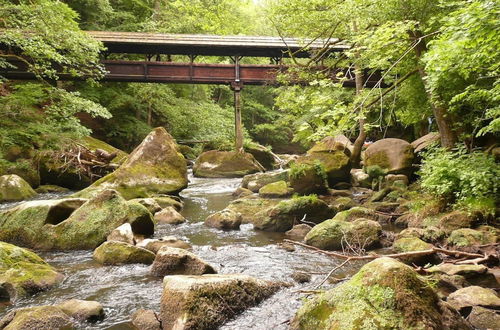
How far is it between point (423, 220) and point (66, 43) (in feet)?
32.3

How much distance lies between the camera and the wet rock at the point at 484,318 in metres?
3.31

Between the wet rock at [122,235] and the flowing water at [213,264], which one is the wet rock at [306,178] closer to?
the flowing water at [213,264]

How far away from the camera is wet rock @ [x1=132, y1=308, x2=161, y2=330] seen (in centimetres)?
351

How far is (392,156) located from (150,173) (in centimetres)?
758

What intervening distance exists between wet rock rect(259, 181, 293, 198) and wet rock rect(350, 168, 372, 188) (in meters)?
2.94

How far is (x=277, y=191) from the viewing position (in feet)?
36.3

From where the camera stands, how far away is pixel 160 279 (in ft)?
15.7

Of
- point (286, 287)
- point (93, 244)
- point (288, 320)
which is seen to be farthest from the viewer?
point (93, 244)

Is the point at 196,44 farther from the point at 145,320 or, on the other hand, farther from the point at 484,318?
the point at 484,318

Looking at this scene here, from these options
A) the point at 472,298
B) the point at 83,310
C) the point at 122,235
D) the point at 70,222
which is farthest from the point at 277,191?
the point at 83,310

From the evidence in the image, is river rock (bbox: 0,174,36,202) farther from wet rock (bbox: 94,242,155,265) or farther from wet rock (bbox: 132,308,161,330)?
wet rock (bbox: 132,308,161,330)

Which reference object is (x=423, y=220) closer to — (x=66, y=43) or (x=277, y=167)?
(x=66, y=43)

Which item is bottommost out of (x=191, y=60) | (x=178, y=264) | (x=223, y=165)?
(x=178, y=264)

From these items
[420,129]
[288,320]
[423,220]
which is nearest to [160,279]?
[288,320]
